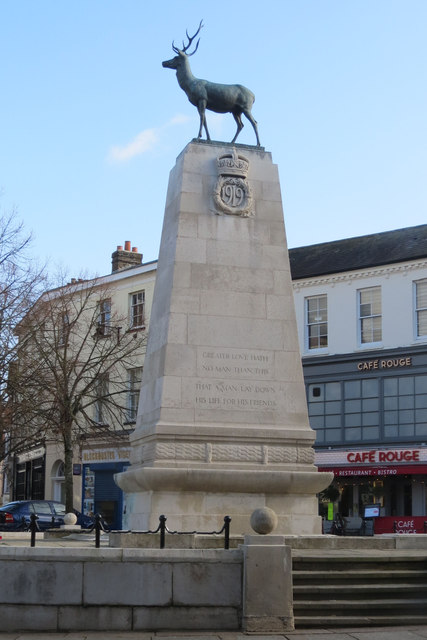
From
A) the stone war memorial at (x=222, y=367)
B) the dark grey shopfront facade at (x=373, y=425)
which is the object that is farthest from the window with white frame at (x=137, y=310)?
the stone war memorial at (x=222, y=367)

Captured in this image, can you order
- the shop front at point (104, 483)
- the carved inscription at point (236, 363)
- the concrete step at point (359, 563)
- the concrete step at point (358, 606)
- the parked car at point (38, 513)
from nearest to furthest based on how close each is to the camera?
1. the concrete step at point (358, 606)
2. the concrete step at point (359, 563)
3. the carved inscription at point (236, 363)
4. the parked car at point (38, 513)
5. the shop front at point (104, 483)

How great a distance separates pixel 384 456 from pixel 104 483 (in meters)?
14.7

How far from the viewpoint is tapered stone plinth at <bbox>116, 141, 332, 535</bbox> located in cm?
1825

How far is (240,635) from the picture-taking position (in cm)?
1353

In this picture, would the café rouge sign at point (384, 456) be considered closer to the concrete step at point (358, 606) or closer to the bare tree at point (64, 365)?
the bare tree at point (64, 365)

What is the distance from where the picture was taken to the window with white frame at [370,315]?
40.1 m

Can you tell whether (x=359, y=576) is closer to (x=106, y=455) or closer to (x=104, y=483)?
(x=106, y=455)

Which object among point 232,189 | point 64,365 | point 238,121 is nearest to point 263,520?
point 232,189

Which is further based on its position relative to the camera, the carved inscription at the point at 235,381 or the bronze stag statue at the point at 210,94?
the bronze stag statue at the point at 210,94

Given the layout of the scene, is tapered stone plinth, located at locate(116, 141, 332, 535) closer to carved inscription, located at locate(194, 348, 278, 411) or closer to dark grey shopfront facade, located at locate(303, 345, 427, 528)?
carved inscription, located at locate(194, 348, 278, 411)

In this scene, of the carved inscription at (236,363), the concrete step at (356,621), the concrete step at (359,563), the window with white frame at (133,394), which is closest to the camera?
the concrete step at (356,621)

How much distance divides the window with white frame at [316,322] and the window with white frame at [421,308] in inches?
165

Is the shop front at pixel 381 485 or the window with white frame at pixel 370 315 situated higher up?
the window with white frame at pixel 370 315

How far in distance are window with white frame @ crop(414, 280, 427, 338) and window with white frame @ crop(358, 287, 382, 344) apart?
167 cm
